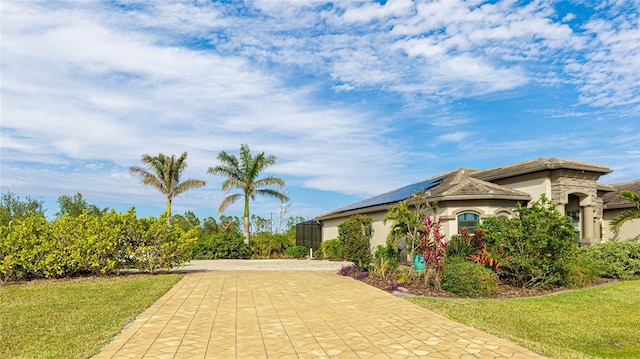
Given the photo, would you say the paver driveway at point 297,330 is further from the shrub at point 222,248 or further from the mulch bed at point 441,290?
the shrub at point 222,248

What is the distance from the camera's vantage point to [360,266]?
1659 cm

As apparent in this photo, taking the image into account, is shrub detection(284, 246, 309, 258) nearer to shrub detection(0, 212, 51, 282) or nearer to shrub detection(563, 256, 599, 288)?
shrub detection(0, 212, 51, 282)

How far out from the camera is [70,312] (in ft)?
32.4

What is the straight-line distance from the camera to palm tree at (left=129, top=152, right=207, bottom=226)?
32469 millimetres

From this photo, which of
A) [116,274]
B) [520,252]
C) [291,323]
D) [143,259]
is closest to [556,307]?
[520,252]

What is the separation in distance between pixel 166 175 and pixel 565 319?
92.6ft

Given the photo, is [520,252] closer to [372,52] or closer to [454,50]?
[454,50]

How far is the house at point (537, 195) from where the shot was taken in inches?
717

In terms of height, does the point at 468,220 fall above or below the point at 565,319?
above

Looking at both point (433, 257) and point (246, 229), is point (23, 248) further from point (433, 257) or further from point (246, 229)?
point (246, 229)

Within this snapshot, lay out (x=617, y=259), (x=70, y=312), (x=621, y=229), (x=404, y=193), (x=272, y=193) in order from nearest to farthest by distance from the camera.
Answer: (x=70, y=312), (x=617, y=259), (x=621, y=229), (x=404, y=193), (x=272, y=193)

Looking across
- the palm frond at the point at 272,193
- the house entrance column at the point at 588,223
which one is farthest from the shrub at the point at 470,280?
the palm frond at the point at 272,193

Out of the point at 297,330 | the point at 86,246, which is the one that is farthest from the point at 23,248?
the point at 297,330

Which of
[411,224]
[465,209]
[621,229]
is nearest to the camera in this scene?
[411,224]
